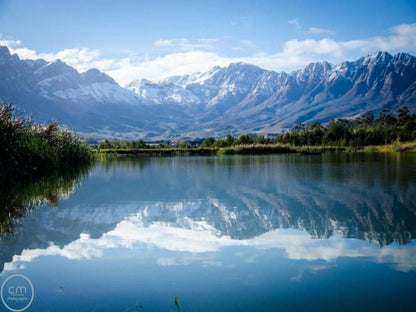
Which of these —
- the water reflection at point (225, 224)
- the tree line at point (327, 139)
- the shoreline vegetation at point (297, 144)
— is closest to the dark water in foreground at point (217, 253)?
the water reflection at point (225, 224)

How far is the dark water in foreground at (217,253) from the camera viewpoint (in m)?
5.25

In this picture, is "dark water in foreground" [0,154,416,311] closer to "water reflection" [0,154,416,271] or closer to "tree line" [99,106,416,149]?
"water reflection" [0,154,416,271]

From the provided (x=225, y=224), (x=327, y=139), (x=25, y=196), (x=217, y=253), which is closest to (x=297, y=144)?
(x=327, y=139)

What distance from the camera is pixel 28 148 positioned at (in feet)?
65.2

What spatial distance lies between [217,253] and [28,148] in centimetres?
1539

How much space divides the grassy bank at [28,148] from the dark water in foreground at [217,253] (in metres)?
5.20

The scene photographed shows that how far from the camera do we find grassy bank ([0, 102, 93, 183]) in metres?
17.4

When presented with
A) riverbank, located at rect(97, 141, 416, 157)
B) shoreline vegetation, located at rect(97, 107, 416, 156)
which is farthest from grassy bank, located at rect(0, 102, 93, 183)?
riverbank, located at rect(97, 141, 416, 157)

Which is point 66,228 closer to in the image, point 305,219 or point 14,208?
point 14,208

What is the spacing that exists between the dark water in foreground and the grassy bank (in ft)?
17.1

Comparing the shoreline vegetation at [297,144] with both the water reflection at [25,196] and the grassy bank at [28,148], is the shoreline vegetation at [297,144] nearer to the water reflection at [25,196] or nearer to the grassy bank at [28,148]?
the grassy bank at [28,148]

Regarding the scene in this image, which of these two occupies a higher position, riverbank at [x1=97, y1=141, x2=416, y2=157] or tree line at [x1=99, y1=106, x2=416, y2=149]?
tree line at [x1=99, y1=106, x2=416, y2=149]

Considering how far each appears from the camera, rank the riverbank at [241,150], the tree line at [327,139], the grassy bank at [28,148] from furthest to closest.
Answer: the tree line at [327,139] < the riverbank at [241,150] < the grassy bank at [28,148]

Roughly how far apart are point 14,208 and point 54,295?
648 cm
